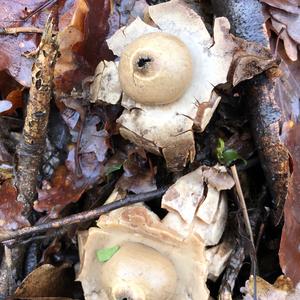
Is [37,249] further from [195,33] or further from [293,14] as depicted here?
[293,14]

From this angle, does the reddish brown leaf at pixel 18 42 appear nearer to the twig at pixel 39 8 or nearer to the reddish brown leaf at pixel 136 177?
the twig at pixel 39 8

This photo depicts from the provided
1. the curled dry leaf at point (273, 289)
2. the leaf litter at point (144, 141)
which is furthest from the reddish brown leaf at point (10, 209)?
the curled dry leaf at point (273, 289)

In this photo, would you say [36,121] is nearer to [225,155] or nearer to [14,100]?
Answer: [14,100]

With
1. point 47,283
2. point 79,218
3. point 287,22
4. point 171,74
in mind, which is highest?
point 287,22

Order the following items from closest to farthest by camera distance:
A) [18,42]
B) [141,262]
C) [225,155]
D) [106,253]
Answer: [141,262] < [106,253] < [225,155] < [18,42]

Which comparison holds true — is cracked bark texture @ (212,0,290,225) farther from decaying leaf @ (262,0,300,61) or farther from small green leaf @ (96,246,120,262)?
small green leaf @ (96,246,120,262)

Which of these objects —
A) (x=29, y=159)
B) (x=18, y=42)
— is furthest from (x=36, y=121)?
(x=18, y=42)

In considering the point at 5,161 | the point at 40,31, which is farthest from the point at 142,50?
the point at 5,161
